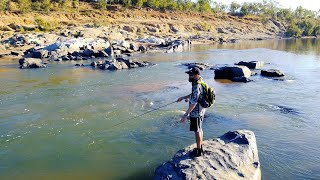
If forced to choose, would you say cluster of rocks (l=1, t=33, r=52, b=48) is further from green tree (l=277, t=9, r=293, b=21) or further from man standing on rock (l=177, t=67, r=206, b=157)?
green tree (l=277, t=9, r=293, b=21)

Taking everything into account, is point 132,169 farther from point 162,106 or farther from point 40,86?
point 40,86

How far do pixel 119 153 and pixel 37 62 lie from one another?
22641 mm

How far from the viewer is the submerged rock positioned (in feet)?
23.2

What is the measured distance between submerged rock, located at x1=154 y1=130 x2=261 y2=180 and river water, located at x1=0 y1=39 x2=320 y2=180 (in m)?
1.07

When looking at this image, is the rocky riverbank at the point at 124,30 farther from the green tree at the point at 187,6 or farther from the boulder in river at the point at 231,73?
the boulder in river at the point at 231,73

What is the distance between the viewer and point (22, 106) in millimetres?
15703

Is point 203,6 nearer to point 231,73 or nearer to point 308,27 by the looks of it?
point 308,27

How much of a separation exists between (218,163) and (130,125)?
18.9 ft

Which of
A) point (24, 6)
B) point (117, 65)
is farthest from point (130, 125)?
point (24, 6)

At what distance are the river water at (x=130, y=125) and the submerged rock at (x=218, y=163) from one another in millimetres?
1066

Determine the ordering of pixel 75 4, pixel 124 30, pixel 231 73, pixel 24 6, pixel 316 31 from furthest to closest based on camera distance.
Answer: pixel 316 31 < pixel 75 4 < pixel 24 6 < pixel 124 30 < pixel 231 73

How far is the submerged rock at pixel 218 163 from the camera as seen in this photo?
278 inches

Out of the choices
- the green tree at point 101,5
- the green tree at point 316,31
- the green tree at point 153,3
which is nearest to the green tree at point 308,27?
the green tree at point 316,31

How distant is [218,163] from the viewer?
7.43 meters
